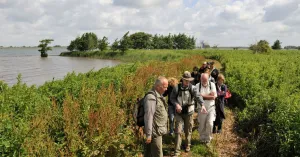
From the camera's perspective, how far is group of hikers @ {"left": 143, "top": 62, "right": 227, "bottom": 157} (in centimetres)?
445

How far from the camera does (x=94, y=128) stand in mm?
4484

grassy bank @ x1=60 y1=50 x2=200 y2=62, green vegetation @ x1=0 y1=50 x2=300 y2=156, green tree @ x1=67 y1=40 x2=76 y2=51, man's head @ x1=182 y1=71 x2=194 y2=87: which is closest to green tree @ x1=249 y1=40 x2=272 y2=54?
grassy bank @ x1=60 y1=50 x2=200 y2=62

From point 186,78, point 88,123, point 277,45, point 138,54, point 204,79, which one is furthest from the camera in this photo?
point 277,45

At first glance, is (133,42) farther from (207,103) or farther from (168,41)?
(207,103)

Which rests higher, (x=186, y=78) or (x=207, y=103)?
(x=186, y=78)

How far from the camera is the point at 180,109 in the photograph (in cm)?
575

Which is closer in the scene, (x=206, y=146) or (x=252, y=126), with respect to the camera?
(x=206, y=146)

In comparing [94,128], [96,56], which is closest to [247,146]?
[94,128]

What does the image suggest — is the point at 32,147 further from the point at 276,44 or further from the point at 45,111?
the point at 276,44

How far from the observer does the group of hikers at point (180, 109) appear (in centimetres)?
445

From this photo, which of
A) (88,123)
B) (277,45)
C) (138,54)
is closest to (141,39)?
(138,54)

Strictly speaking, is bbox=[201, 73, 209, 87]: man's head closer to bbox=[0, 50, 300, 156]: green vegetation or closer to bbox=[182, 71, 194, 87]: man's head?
bbox=[182, 71, 194, 87]: man's head

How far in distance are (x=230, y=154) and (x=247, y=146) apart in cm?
58

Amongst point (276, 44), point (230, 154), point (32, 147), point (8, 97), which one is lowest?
point (230, 154)
